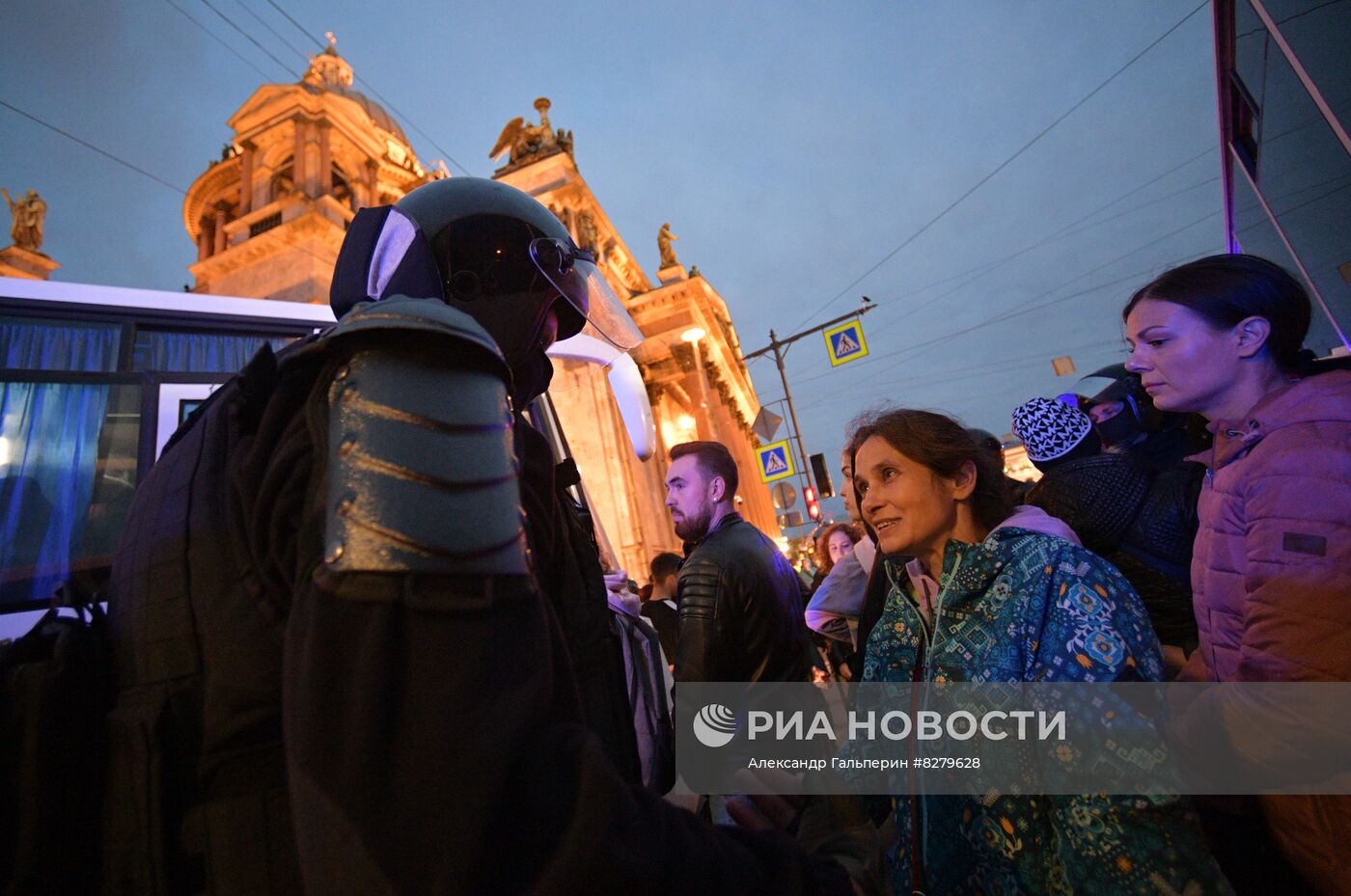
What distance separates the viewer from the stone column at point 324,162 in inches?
887

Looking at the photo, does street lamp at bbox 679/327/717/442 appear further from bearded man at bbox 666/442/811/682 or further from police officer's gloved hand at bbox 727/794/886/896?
police officer's gloved hand at bbox 727/794/886/896

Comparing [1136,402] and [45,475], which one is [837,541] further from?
[45,475]

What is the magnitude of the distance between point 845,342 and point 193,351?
1229 cm

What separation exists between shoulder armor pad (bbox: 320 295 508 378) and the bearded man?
2359 millimetres

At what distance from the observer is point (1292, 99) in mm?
4637

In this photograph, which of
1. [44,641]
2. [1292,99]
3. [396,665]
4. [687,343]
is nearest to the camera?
[396,665]

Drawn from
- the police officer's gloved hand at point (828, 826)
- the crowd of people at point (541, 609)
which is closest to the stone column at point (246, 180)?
the crowd of people at point (541, 609)

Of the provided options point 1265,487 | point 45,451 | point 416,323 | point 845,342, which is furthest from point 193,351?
point 845,342

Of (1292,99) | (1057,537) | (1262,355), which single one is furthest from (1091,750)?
(1292,99)

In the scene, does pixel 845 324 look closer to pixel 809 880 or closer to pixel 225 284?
pixel 809 880

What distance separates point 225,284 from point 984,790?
26002 mm

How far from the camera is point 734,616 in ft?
9.95

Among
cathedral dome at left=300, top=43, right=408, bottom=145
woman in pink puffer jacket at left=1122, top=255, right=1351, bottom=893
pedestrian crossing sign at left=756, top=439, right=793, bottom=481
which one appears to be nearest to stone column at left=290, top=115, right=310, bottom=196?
cathedral dome at left=300, top=43, right=408, bottom=145

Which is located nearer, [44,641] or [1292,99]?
[44,641]
